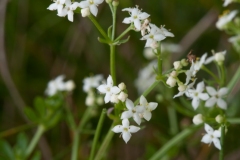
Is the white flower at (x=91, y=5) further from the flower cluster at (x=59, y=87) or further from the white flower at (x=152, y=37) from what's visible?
the flower cluster at (x=59, y=87)

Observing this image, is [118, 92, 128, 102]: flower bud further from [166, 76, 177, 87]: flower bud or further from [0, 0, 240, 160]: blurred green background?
[0, 0, 240, 160]: blurred green background

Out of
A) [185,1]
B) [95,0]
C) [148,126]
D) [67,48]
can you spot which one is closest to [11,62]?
[67,48]

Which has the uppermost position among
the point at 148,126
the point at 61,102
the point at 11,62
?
the point at 11,62

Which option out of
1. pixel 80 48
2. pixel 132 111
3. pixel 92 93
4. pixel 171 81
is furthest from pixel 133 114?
pixel 80 48

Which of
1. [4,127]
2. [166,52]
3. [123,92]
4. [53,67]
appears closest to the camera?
[123,92]

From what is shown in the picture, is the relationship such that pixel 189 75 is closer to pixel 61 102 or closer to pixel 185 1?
pixel 61 102

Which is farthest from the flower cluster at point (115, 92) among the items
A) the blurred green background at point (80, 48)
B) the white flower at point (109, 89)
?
the blurred green background at point (80, 48)

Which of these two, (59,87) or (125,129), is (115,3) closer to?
(125,129)
